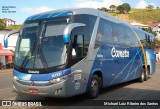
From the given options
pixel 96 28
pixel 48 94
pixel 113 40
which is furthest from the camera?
pixel 113 40

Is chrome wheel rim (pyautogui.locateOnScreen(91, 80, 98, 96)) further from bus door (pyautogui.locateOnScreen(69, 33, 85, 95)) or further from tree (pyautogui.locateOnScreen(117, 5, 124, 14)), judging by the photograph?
tree (pyautogui.locateOnScreen(117, 5, 124, 14))

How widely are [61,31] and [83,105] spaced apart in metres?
2.59

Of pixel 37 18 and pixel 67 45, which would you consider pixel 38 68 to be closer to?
pixel 67 45

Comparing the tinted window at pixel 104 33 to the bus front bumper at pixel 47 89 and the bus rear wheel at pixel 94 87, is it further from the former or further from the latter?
the bus front bumper at pixel 47 89

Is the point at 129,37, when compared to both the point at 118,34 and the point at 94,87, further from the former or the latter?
the point at 94,87

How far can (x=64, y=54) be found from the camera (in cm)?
954

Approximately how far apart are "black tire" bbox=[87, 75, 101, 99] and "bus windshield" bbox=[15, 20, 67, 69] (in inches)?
85.8

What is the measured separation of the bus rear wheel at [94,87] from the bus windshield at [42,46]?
2.19 m

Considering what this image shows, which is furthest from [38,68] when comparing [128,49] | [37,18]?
[128,49]

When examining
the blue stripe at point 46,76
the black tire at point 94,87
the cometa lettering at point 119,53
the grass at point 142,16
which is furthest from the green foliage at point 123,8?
the blue stripe at point 46,76

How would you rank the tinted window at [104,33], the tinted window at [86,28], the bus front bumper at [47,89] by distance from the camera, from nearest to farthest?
the bus front bumper at [47,89] → the tinted window at [86,28] → the tinted window at [104,33]

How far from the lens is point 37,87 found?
31.0 ft

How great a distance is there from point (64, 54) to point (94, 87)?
2511 millimetres

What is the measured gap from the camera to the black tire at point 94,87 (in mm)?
11175
